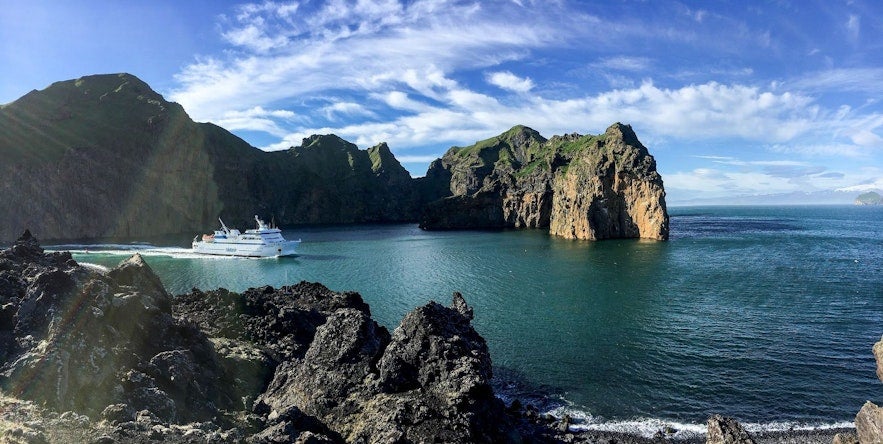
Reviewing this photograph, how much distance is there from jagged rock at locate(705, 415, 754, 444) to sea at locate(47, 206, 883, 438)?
870 cm

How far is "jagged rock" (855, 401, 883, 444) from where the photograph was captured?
1312 cm

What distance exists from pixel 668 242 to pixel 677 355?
236 ft

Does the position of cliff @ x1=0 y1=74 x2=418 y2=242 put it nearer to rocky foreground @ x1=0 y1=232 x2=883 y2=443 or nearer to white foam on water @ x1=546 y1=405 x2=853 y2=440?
rocky foreground @ x1=0 y1=232 x2=883 y2=443

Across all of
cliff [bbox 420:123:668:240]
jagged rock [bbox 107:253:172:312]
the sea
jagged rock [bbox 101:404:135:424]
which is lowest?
the sea

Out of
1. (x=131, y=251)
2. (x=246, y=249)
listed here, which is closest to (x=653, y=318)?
(x=246, y=249)

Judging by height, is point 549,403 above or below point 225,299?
below

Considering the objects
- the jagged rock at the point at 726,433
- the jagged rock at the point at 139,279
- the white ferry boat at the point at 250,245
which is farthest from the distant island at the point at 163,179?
the jagged rock at the point at 139,279

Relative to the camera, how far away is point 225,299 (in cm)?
3189

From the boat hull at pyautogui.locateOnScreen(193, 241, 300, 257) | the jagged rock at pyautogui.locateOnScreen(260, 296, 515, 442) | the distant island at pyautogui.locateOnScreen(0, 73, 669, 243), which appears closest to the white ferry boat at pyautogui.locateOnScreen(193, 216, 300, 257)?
the boat hull at pyautogui.locateOnScreen(193, 241, 300, 257)

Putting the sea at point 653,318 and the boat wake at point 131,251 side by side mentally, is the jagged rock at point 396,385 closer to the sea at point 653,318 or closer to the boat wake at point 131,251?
the sea at point 653,318

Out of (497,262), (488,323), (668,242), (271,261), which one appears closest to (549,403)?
(488,323)

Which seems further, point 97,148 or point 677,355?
point 97,148

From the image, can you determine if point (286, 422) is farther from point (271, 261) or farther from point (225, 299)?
point (271, 261)

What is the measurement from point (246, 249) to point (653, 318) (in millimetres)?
71136
